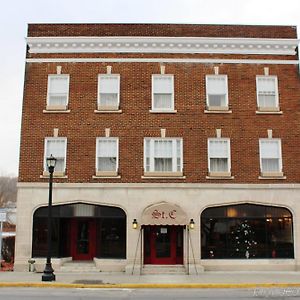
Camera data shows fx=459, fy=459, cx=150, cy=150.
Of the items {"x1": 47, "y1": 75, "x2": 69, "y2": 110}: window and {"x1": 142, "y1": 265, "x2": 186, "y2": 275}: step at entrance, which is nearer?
{"x1": 142, "y1": 265, "x2": 186, "y2": 275}: step at entrance

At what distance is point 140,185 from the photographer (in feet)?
72.4

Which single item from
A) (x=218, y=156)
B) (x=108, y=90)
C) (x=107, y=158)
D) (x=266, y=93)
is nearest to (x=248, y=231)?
(x=218, y=156)

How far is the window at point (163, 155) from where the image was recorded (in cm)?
2245

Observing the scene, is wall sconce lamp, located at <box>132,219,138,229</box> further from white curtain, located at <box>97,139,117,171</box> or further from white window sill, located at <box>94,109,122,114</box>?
white window sill, located at <box>94,109,122,114</box>

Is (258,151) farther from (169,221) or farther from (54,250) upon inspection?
(54,250)

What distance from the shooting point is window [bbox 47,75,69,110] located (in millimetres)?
23003

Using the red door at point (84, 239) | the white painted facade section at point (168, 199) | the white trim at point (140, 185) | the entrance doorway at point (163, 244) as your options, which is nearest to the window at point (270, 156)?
the white painted facade section at point (168, 199)

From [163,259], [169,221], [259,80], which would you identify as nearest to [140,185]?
[169,221]

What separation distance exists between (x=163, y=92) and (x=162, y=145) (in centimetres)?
272

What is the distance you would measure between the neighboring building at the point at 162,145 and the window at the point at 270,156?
0.05 metres

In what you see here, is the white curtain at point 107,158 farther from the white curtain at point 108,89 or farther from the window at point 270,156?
the window at point 270,156

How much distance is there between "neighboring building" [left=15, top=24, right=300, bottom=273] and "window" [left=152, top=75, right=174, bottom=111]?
0.17ft

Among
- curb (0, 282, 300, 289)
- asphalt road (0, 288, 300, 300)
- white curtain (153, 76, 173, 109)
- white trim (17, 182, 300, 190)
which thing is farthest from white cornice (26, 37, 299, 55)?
asphalt road (0, 288, 300, 300)

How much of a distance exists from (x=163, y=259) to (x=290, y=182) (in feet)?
23.7
